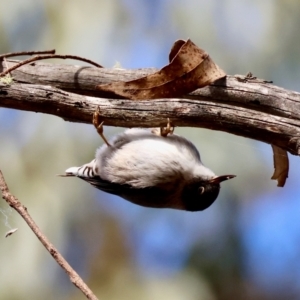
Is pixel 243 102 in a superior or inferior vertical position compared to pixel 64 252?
superior

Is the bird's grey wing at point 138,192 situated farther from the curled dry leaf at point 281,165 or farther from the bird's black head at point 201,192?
the curled dry leaf at point 281,165

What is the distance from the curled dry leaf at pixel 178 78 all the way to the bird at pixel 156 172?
0.16 metres

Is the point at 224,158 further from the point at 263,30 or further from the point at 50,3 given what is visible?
the point at 50,3

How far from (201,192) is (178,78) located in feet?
1.03

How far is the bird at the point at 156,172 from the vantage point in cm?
98

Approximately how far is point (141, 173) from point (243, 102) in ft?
0.92

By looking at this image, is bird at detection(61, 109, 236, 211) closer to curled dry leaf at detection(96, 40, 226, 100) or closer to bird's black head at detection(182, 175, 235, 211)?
bird's black head at detection(182, 175, 235, 211)

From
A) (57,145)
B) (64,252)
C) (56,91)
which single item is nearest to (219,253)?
(64,252)

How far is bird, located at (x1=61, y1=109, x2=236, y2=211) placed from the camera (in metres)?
0.98

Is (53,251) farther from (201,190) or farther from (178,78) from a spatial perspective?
(201,190)

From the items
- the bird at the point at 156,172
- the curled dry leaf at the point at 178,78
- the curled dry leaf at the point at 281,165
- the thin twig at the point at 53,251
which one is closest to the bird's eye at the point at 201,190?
the bird at the point at 156,172

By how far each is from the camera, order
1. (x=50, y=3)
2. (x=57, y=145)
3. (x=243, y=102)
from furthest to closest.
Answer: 1. (x=50, y=3)
2. (x=57, y=145)
3. (x=243, y=102)

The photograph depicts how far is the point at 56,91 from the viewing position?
738 millimetres

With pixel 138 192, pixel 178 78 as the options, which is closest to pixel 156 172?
pixel 138 192
